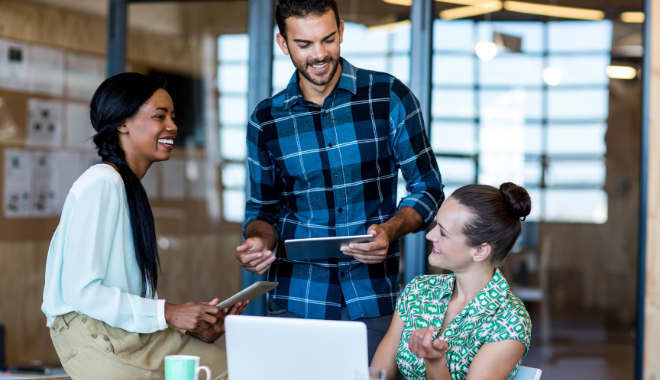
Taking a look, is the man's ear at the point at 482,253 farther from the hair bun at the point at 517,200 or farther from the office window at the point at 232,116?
the office window at the point at 232,116

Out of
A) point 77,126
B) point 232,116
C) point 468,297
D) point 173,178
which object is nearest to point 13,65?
point 77,126

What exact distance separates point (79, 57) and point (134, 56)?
1.33ft

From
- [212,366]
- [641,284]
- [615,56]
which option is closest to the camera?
[212,366]

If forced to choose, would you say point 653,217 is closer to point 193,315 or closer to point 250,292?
point 250,292

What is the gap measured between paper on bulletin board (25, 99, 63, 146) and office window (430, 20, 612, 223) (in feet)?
8.83

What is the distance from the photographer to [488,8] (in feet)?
15.2

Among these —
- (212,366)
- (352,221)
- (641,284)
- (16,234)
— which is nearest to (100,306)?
(212,366)

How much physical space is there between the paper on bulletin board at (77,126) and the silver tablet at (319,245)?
321 cm

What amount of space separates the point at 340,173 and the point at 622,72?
4.88m

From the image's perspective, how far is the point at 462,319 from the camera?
1693mm

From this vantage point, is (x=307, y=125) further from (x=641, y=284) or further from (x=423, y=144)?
(x=641, y=284)

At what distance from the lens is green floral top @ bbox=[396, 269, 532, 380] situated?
160cm

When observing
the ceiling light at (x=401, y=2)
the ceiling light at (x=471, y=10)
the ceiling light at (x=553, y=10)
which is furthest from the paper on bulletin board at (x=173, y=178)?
the ceiling light at (x=553, y=10)

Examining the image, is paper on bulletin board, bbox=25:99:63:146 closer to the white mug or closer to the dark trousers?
the dark trousers
